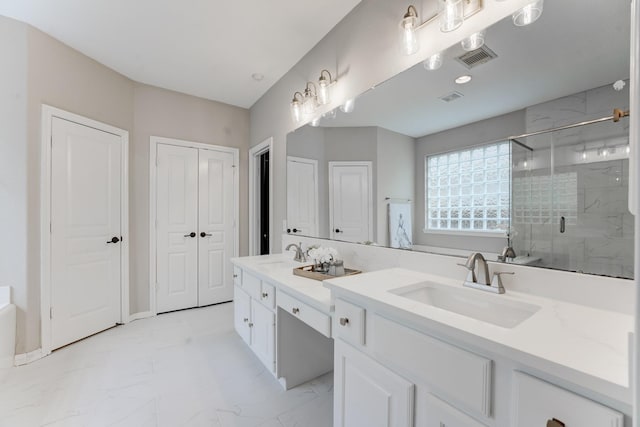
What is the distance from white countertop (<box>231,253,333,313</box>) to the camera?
1.36 metres

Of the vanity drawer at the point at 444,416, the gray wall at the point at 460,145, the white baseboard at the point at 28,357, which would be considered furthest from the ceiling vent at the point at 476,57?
the white baseboard at the point at 28,357

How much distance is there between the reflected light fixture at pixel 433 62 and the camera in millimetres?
1363

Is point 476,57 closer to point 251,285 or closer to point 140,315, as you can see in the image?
point 251,285

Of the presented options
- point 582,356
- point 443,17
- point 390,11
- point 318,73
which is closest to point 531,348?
point 582,356

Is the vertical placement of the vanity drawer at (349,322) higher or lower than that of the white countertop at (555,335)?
lower

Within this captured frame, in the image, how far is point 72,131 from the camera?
2.54 meters

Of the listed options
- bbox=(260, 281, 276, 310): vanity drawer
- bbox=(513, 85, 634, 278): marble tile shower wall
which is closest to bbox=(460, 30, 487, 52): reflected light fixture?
bbox=(513, 85, 634, 278): marble tile shower wall

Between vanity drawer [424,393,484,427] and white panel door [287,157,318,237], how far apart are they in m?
1.57

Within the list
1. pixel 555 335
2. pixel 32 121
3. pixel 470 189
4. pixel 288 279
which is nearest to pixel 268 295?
pixel 288 279

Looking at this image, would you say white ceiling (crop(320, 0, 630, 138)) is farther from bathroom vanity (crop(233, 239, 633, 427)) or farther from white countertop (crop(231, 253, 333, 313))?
white countertop (crop(231, 253, 333, 313))

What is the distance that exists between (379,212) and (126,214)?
110 inches

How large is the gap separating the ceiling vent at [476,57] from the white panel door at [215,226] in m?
3.07

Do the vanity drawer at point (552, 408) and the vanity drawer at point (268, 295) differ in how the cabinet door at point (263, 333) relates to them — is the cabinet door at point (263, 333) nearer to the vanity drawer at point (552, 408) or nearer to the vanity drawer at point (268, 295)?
the vanity drawer at point (268, 295)

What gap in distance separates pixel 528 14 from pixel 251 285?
2166 mm
